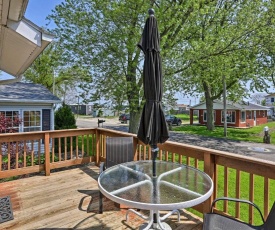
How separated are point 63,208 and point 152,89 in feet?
7.41

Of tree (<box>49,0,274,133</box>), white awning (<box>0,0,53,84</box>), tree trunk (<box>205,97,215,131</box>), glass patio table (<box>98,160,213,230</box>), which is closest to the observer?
glass patio table (<box>98,160,213,230</box>)

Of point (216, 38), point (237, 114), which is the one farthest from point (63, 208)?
point (237, 114)

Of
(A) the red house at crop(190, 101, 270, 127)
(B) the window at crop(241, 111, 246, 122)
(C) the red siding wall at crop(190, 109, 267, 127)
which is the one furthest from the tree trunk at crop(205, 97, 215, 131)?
(B) the window at crop(241, 111, 246, 122)

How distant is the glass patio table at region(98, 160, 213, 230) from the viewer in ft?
6.01

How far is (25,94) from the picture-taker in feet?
33.9

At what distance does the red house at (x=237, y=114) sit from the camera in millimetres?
23750

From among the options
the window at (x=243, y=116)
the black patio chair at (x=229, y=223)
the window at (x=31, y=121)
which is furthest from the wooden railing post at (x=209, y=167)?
the window at (x=243, y=116)

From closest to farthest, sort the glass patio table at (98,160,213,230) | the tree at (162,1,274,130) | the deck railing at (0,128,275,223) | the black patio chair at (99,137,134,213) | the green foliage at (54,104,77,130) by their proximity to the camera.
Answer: the glass patio table at (98,160,213,230)
the deck railing at (0,128,275,223)
the black patio chair at (99,137,134,213)
the tree at (162,1,274,130)
the green foliage at (54,104,77,130)

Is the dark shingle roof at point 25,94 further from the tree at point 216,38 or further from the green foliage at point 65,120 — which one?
the tree at point 216,38

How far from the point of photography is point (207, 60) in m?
8.43

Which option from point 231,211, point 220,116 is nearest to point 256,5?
point 231,211

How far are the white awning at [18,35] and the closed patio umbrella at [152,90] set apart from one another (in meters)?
1.28

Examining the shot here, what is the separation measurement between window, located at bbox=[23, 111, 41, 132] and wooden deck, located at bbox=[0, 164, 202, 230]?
264 inches

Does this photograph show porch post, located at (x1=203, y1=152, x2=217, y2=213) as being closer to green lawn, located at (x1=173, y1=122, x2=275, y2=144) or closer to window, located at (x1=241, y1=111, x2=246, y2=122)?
green lawn, located at (x1=173, y1=122, x2=275, y2=144)
